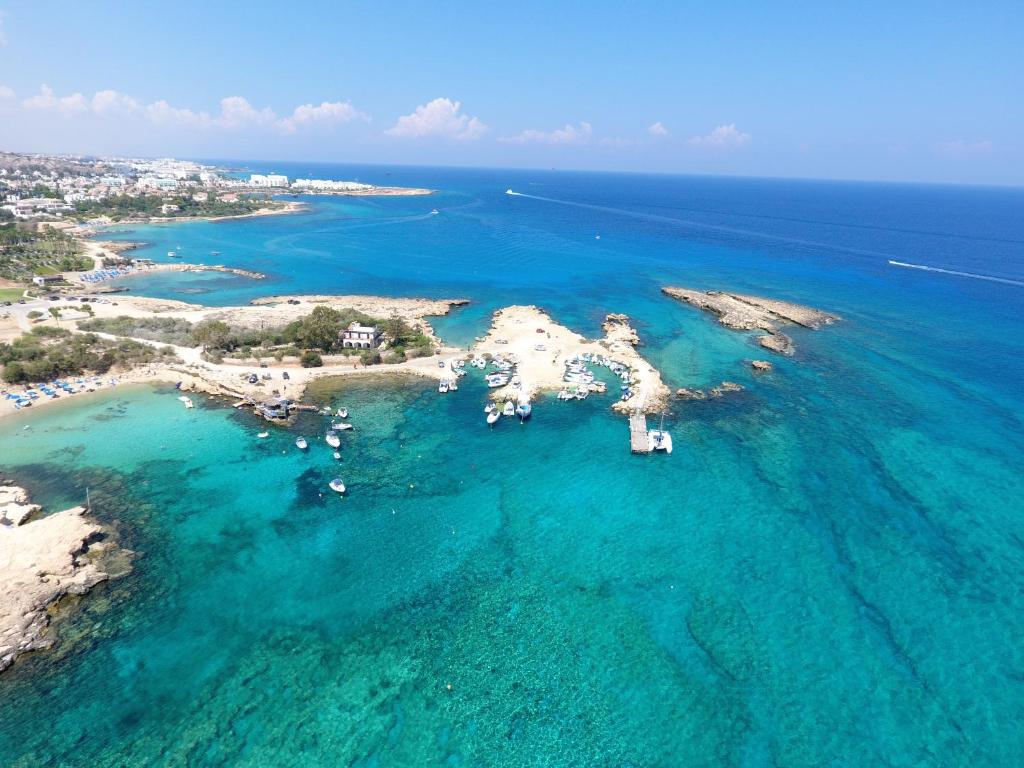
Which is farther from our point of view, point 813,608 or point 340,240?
point 340,240

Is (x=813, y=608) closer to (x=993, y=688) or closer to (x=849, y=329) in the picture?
(x=993, y=688)

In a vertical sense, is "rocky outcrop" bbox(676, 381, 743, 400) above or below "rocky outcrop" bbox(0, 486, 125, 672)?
above

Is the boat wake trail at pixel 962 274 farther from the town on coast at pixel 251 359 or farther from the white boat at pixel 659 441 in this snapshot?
the white boat at pixel 659 441

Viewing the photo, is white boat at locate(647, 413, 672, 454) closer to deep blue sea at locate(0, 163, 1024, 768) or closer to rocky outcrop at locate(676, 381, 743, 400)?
deep blue sea at locate(0, 163, 1024, 768)

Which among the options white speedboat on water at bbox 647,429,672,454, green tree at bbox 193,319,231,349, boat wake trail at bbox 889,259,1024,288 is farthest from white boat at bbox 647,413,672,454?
boat wake trail at bbox 889,259,1024,288

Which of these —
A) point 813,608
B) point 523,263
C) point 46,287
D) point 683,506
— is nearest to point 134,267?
point 46,287

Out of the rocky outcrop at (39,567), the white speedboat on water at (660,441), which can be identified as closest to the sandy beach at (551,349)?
the white speedboat on water at (660,441)
